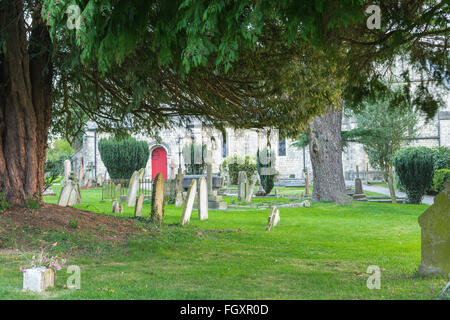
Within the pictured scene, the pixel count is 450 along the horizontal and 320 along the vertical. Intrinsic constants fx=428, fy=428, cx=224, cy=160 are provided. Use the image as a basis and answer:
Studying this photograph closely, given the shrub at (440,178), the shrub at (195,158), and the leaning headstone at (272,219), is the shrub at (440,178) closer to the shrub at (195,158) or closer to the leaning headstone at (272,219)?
the shrub at (195,158)

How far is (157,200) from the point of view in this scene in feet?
30.7

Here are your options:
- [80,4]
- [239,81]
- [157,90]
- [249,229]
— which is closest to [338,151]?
[249,229]

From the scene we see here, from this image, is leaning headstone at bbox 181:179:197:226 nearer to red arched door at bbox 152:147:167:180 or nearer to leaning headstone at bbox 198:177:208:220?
leaning headstone at bbox 198:177:208:220

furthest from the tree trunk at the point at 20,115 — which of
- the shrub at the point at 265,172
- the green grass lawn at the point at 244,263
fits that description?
the shrub at the point at 265,172

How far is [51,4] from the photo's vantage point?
392 cm

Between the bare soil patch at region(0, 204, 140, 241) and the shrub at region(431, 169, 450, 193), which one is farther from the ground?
the shrub at region(431, 169, 450, 193)

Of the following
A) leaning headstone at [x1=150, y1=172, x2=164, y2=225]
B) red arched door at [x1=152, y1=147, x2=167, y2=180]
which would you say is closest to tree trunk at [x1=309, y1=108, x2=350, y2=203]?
leaning headstone at [x1=150, y1=172, x2=164, y2=225]

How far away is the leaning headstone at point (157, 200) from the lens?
9.17 m

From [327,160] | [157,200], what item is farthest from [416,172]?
[157,200]

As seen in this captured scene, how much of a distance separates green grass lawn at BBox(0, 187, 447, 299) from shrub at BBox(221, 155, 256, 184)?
56.4ft

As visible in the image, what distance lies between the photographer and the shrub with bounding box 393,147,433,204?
16625 mm

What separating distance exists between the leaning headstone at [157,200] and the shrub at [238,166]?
18307 millimetres

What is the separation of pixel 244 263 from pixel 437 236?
2.54m
